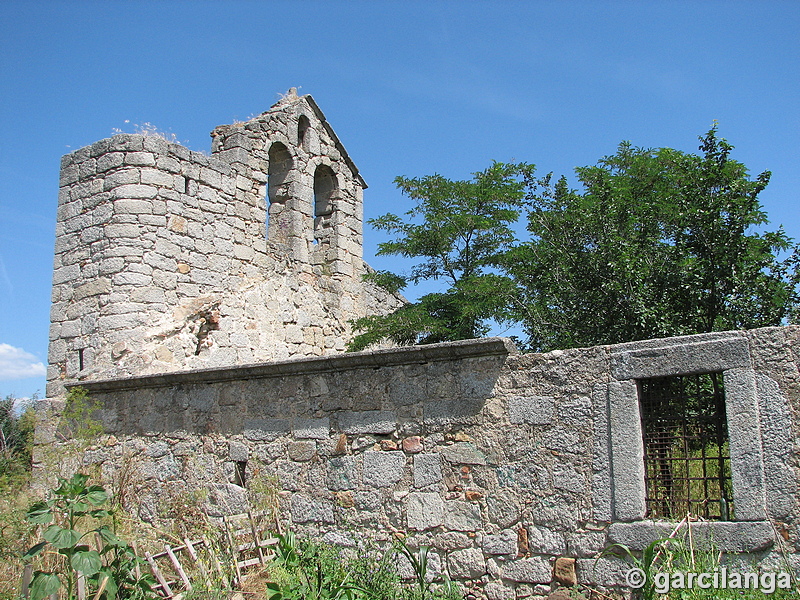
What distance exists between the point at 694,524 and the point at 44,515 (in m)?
3.90

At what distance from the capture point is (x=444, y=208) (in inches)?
423

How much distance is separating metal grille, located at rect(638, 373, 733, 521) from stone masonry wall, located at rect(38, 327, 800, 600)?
217mm

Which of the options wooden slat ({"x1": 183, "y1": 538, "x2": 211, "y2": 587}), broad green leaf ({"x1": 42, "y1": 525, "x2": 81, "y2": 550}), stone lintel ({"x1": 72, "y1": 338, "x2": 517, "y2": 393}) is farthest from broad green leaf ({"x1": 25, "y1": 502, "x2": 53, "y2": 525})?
stone lintel ({"x1": 72, "y1": 338, "x2": 517, "y2": 393})

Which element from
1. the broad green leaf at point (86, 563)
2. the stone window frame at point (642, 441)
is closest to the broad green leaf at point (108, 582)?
the broad green leaf at point (86, 563)

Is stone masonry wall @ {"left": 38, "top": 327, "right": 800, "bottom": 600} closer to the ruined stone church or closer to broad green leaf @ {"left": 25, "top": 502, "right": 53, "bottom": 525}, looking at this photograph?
the ruined stone church

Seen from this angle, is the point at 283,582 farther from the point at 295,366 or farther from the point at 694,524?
the point at 694,524

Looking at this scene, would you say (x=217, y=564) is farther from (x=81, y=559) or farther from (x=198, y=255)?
(x=198, y=255)

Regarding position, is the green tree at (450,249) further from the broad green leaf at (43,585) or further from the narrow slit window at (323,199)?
the broad green leaf at (43,585)

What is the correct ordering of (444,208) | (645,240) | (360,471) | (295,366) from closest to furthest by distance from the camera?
(360,471) → (295,366) → (645,240) → (444,208)

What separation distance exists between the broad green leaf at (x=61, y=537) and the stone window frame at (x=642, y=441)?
125 inches

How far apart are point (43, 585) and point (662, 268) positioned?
6463 millimetres

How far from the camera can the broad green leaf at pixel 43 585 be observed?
4.16m

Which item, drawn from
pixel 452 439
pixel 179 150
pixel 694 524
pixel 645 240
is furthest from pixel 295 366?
pixel 645 240

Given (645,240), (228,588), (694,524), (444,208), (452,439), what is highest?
(444,208)
